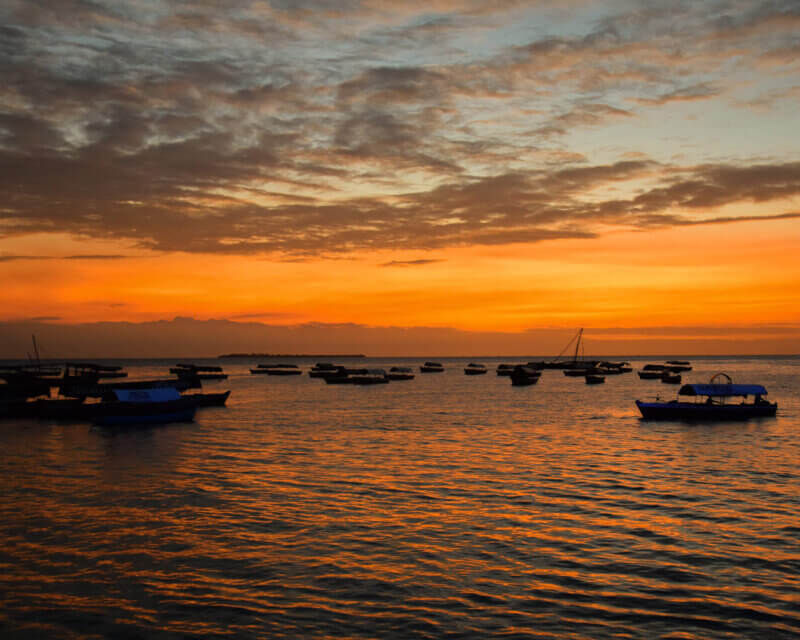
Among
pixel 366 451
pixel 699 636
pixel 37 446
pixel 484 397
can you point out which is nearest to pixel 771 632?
pixel 699 636

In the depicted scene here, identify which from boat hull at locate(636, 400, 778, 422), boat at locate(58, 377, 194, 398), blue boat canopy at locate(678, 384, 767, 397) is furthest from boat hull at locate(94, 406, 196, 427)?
blue boat canopy at locate(678, 384, 767, 397)

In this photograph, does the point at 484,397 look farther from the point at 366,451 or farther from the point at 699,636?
the point at 699,636

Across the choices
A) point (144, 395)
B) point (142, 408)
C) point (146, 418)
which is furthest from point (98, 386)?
point (142, 408)

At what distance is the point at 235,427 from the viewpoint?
5734 centimetres

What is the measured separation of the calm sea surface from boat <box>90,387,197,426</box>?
38.3ft

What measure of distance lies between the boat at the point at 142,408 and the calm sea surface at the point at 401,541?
11.7m

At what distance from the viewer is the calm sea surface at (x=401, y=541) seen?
49.2ft

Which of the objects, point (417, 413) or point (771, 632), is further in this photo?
point (417, 413)

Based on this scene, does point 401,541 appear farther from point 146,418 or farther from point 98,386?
point 98,386

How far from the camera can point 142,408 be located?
57.5m

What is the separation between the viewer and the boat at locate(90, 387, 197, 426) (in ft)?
185

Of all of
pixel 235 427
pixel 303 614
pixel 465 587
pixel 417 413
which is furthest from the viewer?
pixel 417 413

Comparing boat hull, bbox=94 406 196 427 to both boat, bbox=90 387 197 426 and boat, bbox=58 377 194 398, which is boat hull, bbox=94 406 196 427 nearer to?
boat, bbox=90 387 197 426

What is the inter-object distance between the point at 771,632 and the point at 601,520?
9386mm
